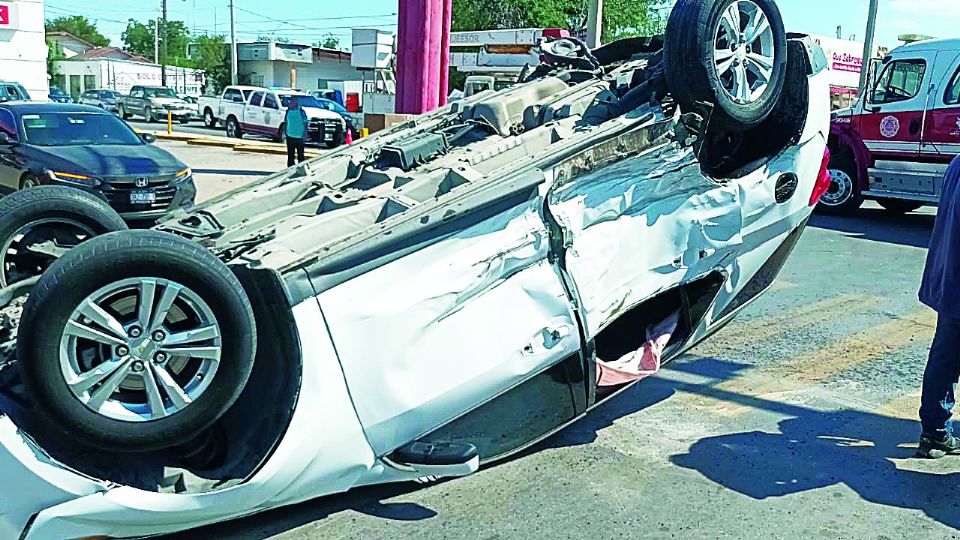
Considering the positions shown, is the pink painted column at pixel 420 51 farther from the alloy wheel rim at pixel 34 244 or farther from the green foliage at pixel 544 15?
the green foliage at pixel 544 15

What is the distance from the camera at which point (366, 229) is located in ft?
11.3

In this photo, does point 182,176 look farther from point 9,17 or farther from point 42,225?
point 9,17

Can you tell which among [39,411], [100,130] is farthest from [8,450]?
[100,130]

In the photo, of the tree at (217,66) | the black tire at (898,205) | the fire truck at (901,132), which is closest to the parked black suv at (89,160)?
the fire truck at (901,132)

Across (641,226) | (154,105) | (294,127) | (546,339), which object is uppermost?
(641,226)

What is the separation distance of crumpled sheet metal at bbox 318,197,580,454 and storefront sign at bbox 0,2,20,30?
98.0 feet

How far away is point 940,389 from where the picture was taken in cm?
433

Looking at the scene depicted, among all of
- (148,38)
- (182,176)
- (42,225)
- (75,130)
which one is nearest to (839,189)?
(182,176)

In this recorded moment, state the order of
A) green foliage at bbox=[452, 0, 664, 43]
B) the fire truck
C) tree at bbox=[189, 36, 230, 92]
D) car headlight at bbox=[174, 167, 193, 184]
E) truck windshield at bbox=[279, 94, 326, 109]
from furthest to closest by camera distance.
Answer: tree at bbox=[189, 36, 230, 92] < green foliage at bbox=[452, 0, 664, 43] < truck windshield at bbox=[279, 94, 326, 109] < the fire truck < car headlight at bbox=[174, 167, 193, 184]

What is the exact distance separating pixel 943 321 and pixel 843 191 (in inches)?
345

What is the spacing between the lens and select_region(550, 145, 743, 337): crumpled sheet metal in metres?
3.87

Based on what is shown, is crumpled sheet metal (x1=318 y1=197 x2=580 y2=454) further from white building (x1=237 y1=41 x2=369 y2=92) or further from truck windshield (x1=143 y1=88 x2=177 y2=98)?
white building (x1=237 y1=41 x2=369 y2=92)

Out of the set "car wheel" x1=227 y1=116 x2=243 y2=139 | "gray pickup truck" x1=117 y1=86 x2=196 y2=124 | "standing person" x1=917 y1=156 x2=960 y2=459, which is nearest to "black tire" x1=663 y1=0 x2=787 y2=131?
"standing person" x1=917 y1=156 x2=960 y2=459

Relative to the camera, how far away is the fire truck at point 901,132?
11.4m
